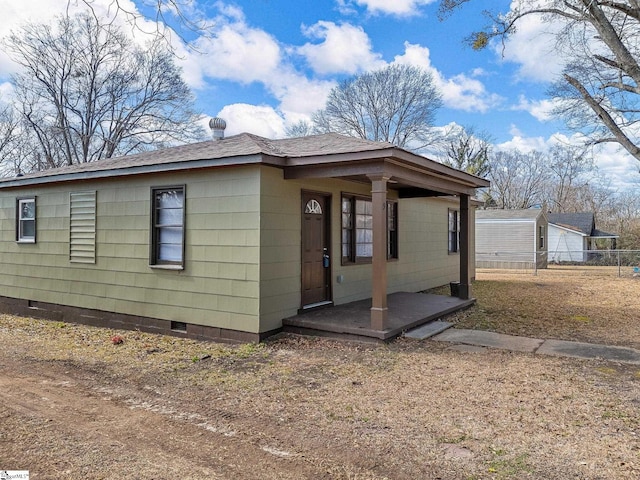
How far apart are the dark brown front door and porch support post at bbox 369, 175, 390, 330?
148cm

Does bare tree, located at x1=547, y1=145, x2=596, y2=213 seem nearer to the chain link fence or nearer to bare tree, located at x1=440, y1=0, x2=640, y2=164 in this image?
the chain link fence

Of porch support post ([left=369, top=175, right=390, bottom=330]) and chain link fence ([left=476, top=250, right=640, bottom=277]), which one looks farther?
chain link fence ([left=476, top=250, right=640, bottom=277])

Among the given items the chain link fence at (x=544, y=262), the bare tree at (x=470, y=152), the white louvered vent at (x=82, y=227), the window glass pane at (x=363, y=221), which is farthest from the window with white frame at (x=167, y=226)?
the bare tree at (x=470, y=152)

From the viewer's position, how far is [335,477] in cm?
288

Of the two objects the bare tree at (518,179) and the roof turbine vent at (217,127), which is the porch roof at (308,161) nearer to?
the roof turbine vent at (217,127)

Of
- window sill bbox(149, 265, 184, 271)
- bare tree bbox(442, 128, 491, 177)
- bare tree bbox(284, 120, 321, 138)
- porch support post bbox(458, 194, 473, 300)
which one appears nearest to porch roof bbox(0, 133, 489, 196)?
porch support post bbox(458, 194, 473, 300)

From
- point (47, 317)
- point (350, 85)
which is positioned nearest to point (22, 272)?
point (47, 317)

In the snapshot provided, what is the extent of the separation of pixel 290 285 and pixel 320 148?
221cm

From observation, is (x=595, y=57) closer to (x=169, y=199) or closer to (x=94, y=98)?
(x=169, y=199)

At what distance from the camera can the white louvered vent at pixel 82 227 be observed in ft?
27.5

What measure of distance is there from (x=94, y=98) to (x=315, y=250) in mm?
22074

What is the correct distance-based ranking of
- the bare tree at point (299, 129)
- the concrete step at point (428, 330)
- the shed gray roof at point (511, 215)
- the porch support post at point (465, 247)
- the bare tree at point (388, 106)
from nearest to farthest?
the concrete step at point (428, 330), the porch support post at point (465, 247), the shed gray roof at point (511, 215), the bare tree at point (388, 106), the bare tree at point (299, 129)

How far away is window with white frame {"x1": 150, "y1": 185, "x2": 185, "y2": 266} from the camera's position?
732 centimetres

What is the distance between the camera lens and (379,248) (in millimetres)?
6387
